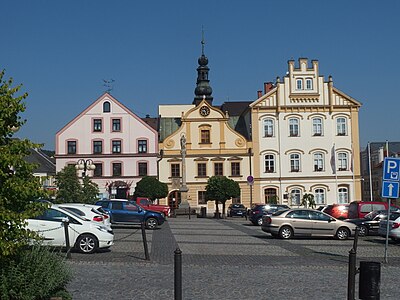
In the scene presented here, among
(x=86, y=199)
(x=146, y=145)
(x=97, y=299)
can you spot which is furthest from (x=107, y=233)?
(x=146, y=145)

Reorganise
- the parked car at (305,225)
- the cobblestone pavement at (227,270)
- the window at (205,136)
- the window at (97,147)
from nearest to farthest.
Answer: the cobblestone pavement at (227,270), the parked car at (305,225), the window at (97,147), the window at (205,136)

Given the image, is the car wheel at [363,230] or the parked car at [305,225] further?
the car wheel at [363,230]

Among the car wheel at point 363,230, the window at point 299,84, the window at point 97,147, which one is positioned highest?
the window at point 299,84

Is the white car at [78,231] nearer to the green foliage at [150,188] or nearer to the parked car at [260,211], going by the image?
the parked car at [260,211]

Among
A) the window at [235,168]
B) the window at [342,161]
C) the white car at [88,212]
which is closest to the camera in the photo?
the white car at [88,212]

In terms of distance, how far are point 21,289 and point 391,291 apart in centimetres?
752

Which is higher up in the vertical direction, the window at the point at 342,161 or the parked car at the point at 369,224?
the window at the point at 342,161

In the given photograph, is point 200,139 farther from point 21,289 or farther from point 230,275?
point 21,289

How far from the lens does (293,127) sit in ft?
215

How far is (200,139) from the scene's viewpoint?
6500 cm

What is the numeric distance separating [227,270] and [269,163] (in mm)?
49896

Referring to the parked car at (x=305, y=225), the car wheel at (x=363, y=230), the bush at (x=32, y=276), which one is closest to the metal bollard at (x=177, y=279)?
the bush at (x=32, y=276)

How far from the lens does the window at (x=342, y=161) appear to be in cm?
6538

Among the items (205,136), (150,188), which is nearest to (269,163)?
(205,136)
